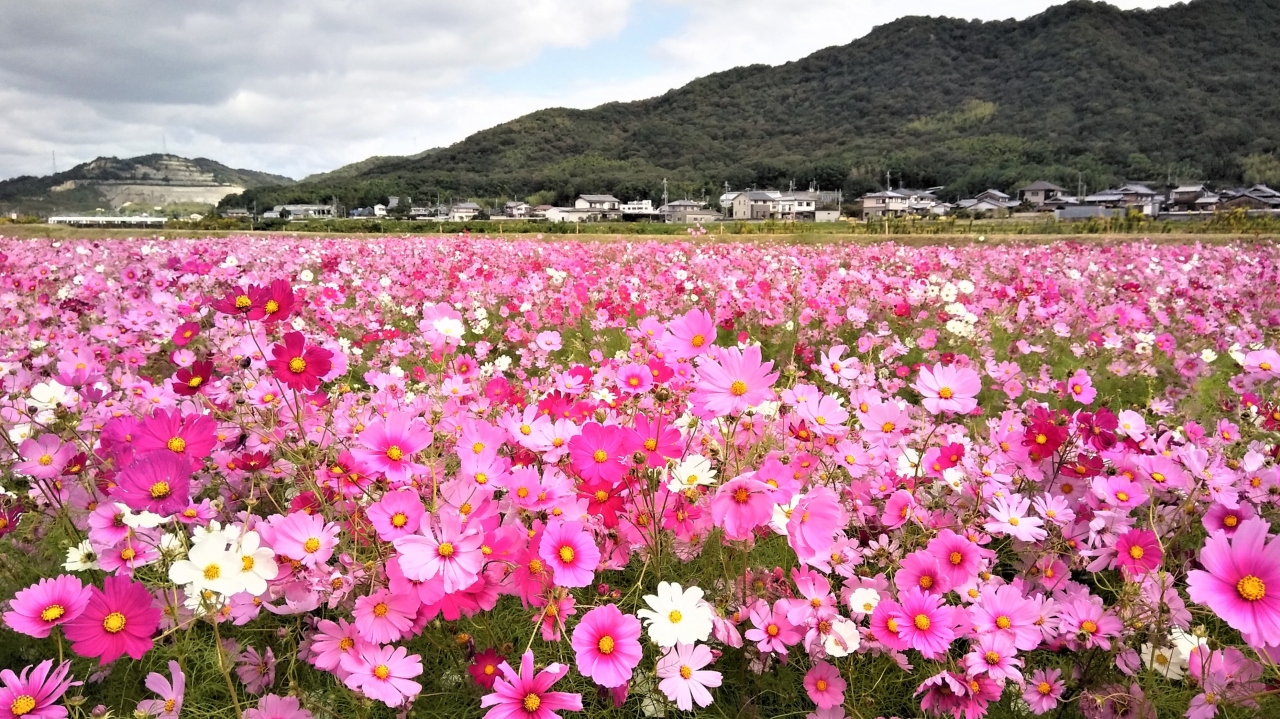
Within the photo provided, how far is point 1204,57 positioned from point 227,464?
523ft

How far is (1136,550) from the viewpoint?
1.29 meters

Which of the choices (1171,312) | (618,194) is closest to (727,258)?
(1171,312)

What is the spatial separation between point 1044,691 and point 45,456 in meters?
2.23

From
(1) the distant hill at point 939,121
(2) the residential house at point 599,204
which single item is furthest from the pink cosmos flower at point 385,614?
(1) the distant hill at point 939,121

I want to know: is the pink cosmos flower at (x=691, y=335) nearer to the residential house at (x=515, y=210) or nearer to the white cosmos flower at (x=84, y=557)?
the white cosmos flower at (x=84, y=557)

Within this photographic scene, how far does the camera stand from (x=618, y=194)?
328ft

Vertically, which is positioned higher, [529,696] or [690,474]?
[690,474]

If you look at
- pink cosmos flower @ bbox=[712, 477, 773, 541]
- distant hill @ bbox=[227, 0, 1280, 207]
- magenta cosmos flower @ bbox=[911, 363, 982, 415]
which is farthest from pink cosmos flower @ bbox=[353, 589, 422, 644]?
distant hill @ bbox=[227, 0, 1280, 207]

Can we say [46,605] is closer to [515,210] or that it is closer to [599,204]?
[515,210]

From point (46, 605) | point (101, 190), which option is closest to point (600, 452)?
point (46, 605)

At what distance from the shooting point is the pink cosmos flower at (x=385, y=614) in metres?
1.01

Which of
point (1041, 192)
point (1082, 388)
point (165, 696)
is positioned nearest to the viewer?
point (165, 696)

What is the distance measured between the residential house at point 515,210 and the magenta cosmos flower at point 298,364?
89.6m

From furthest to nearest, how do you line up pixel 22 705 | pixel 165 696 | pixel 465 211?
pixel 465 211 < pixel 165 696 < pixel 22 705
